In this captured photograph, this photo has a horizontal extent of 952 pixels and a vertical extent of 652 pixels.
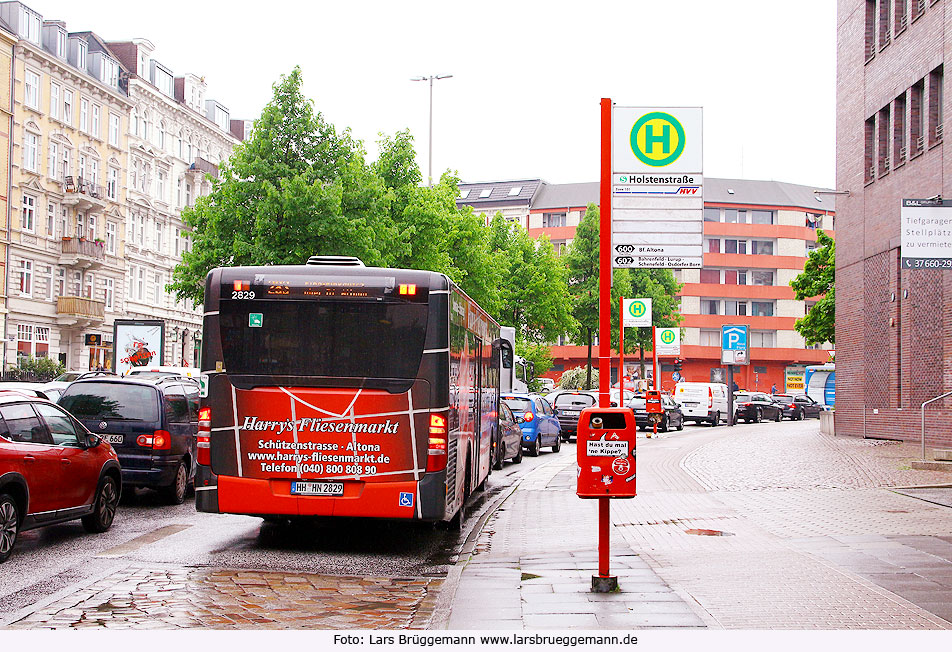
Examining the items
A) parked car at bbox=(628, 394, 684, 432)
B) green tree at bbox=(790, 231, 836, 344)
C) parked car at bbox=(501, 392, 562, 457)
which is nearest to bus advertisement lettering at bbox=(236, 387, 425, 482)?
parked car at bbox=(501, 392, 562, 457)

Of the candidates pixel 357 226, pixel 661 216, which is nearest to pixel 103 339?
pixel 357 226

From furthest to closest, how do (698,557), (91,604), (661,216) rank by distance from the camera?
(698,557)
(661,216)
(91,604)

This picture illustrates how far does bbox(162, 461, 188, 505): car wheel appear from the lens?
14984 mm

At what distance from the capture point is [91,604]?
7.62 m

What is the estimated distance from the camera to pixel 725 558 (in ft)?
32.2

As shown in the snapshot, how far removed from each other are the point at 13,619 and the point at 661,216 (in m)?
5.62

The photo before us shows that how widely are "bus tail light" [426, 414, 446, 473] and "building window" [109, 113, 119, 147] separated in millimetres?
53215

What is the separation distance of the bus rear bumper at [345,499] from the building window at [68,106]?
4879 cm

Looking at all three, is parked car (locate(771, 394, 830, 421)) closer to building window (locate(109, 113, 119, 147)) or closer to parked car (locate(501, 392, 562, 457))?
parked car (locate(501, 392, 562, 457))

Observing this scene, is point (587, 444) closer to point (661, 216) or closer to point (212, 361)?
point (661, 216)

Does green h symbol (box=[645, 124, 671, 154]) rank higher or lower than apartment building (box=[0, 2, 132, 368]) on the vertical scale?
lower

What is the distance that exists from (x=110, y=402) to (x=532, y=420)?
1539cm

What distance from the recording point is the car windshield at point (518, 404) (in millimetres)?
28156

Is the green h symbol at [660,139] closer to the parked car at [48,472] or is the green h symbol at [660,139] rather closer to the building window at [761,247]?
the parked car at [48,472]
